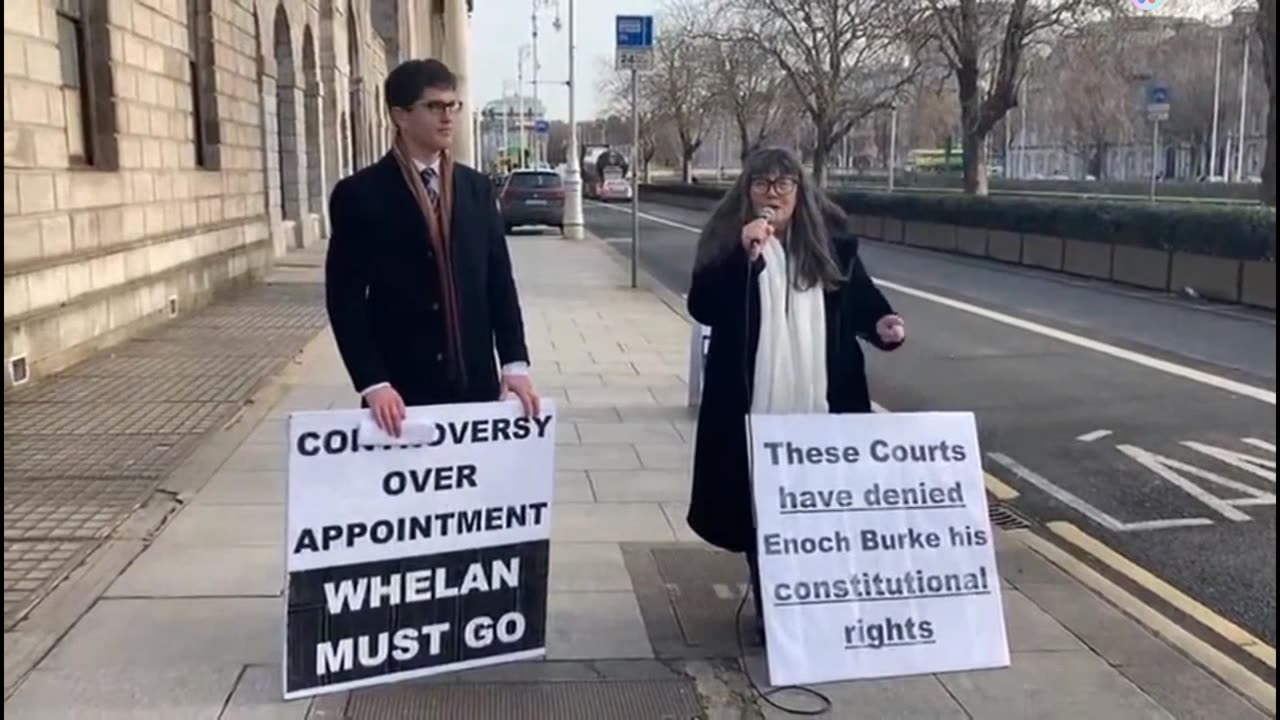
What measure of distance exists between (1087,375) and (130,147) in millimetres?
9101

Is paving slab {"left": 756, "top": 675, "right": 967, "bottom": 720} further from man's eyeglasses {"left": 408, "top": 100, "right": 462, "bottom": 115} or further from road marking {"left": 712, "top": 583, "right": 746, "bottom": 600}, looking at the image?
man's eyeglasses {"left": 408, "top": 100, "right": 462, "bottom": 115}

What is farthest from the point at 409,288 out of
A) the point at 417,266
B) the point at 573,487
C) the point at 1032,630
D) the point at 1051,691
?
the point at 573,487

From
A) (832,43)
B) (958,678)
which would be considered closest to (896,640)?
(958,678)

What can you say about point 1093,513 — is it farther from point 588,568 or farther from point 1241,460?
point 588,568

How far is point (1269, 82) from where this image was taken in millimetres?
20625

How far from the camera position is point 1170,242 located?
1731cm

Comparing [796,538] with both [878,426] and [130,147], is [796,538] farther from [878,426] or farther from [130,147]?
[130,147]

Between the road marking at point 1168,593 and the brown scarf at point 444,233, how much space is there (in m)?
3.07

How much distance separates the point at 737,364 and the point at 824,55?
3957cm

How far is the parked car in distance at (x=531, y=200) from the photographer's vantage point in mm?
31688

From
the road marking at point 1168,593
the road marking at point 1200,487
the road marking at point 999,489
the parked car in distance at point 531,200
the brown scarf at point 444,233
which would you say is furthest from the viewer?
the parked car in distance at point 531,200

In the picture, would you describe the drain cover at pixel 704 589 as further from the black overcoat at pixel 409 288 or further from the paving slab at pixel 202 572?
the paving slab at pixel 202 572

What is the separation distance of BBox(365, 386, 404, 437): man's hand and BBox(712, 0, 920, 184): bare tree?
35508 mm

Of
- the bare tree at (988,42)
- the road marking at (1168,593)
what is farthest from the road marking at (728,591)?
the bare tree at (988,42)
